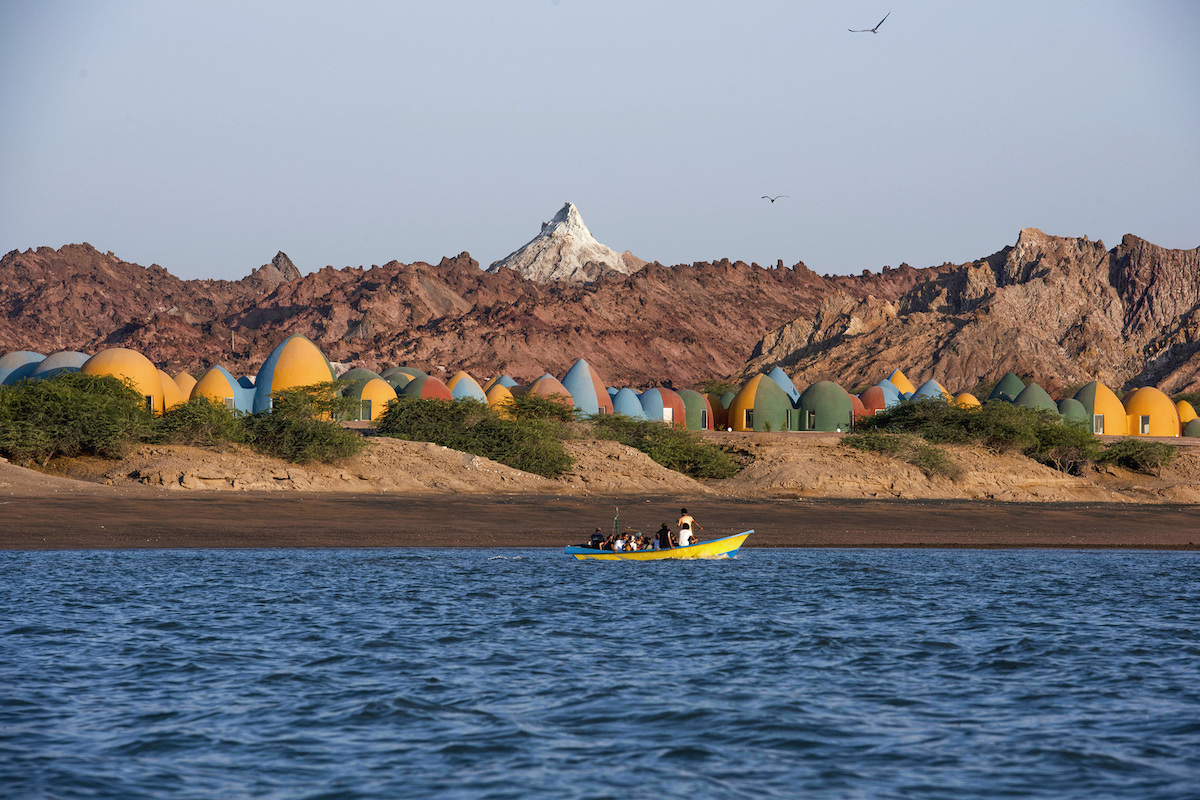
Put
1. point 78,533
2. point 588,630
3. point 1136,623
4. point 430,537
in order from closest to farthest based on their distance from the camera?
point 588,630 → point 1136,623 → point 78,533 → point 430,537

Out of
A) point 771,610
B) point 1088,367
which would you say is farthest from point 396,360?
point 771,610

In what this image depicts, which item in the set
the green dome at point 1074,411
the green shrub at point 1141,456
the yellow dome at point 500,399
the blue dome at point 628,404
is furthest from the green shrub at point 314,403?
the green dome at point 1074,411

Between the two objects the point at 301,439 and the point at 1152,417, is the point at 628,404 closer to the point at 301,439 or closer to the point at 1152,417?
the point at 301,439

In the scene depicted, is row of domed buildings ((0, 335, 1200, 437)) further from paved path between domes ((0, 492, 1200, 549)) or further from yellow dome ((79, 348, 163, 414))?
paved path between domes ((0, 492, 1200, 549))

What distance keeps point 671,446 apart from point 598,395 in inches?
528

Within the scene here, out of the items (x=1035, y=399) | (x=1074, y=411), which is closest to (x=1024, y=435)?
(x=1035, y=399)

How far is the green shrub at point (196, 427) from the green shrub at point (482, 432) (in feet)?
21.6

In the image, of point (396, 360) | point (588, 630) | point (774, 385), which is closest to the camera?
point (588, 630)

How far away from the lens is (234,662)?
1288cm

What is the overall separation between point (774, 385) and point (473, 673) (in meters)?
45.3

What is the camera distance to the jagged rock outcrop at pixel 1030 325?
10106cm

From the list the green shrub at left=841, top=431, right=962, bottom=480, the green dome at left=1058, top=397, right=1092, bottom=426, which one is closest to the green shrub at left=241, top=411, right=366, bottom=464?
the green shrub at left=841, top=431, right=962, bottom=480

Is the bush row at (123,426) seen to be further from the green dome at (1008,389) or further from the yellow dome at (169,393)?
the green dome at (1008,389)

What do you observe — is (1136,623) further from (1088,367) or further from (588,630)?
(1088,367)
